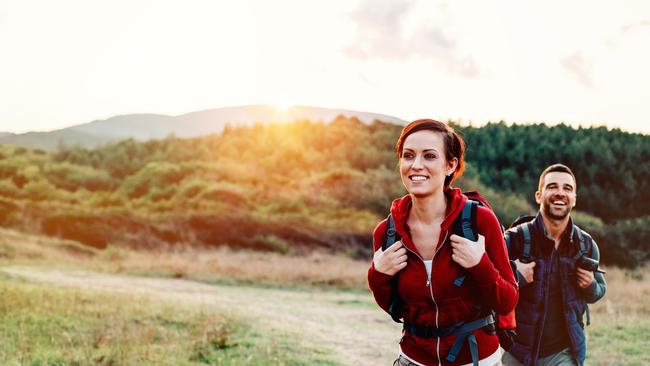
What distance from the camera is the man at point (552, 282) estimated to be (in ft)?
17.8

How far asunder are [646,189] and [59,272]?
4304 cm

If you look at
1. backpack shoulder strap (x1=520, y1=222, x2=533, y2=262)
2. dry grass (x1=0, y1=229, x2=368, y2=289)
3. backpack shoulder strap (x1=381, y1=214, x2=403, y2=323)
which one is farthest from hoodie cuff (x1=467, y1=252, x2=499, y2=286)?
dry grass (x1=0, y1=229, x2=368, y2=289)

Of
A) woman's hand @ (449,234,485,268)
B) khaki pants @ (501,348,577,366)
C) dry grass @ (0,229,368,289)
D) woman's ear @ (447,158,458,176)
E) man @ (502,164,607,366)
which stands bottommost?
dry grass @ (0,229,368,289)

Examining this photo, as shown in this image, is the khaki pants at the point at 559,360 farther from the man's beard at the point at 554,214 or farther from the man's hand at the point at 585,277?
the man's beard at the point at 554,214

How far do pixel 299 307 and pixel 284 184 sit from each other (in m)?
26.2

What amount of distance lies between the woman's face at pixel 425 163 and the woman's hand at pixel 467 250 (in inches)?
11.7

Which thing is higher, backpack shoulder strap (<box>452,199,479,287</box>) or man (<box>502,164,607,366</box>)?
backpack shoulder strap (<box>452,199,479,287</box>)

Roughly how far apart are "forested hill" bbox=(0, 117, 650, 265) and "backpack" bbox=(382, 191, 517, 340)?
2962 cm

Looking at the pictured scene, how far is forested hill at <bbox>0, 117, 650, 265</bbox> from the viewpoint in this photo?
35.9 metres

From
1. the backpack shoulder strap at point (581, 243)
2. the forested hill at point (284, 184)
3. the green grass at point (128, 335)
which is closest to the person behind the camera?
the backpack shoulder strap at point (581, 243)

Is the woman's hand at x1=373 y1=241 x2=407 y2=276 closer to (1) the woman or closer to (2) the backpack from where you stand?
(1) the woman

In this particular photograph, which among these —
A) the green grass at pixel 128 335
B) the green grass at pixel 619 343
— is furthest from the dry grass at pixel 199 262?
the green grass at pixel 619 343

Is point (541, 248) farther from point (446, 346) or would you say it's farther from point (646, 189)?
point (646, 189)

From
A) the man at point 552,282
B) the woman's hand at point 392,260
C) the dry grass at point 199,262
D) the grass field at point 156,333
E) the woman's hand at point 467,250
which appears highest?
the woman's hand at point 467,250
